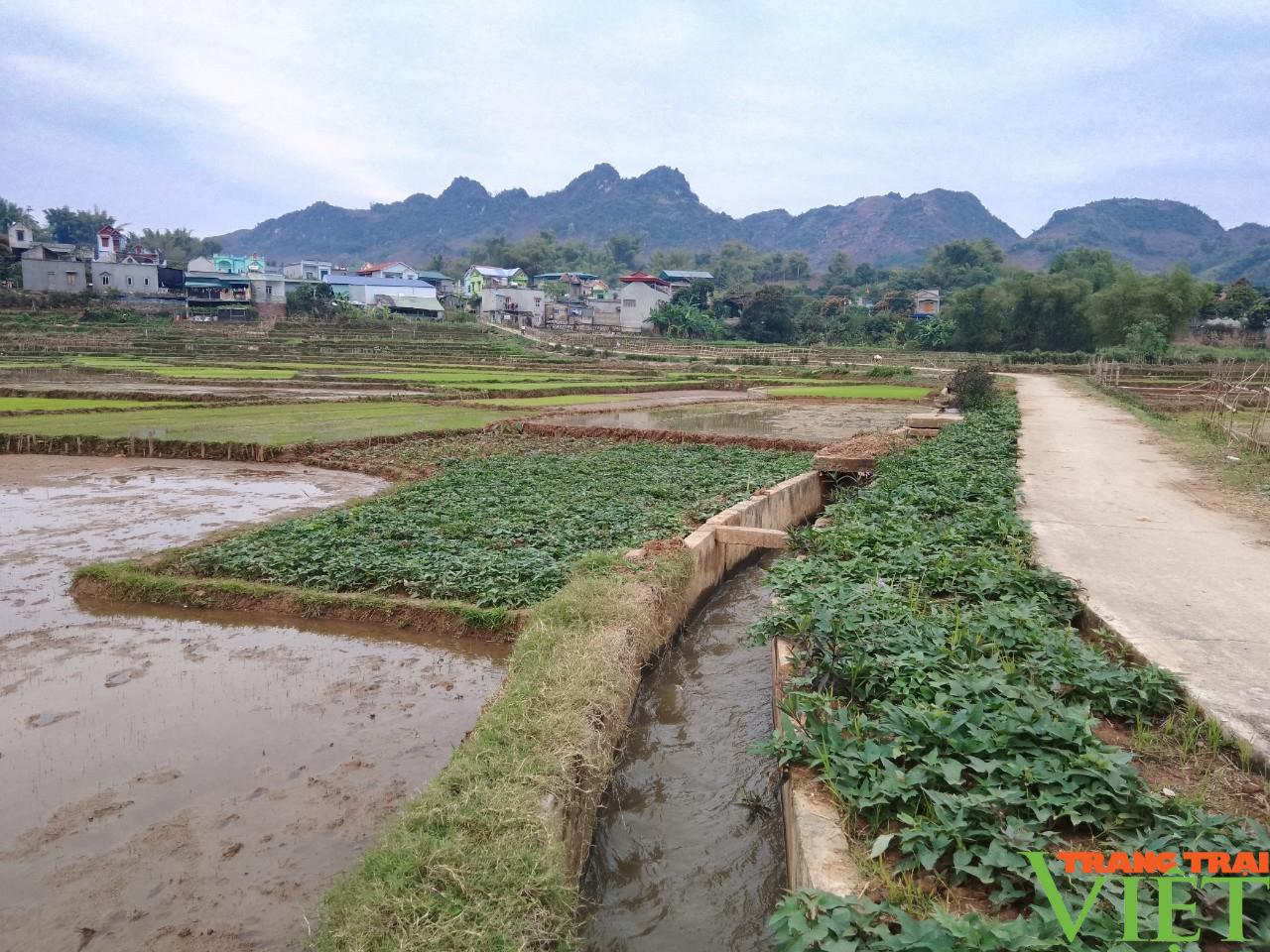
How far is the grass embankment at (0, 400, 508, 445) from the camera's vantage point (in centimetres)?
2041

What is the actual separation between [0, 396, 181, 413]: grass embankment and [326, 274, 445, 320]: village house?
53.6m

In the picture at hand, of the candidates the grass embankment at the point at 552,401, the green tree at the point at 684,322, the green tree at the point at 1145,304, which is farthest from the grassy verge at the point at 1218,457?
the green tree at the point at 684,322

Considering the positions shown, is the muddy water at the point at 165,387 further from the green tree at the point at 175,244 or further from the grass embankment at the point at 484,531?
the green tree at the point at 175,244

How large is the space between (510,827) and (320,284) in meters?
78.6

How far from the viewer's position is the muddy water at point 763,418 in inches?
962

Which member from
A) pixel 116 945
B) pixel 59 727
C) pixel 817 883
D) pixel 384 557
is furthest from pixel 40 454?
pixel 817 883

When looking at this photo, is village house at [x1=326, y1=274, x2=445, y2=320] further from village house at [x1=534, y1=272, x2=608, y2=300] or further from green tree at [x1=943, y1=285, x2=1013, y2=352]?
green tree at [x1=943, y1=285, x2=1013, y2=352]

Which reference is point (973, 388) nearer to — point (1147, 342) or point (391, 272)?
point (1147, 342)

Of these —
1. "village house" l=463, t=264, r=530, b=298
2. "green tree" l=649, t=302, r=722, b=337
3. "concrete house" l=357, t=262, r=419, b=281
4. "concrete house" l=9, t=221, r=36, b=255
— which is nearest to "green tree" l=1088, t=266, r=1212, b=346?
"green tree" l=649, t=302, r=722, b=337

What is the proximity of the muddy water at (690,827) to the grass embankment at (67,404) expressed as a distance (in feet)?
84.6

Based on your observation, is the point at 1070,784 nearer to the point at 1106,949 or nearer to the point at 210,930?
the point at 1106,949

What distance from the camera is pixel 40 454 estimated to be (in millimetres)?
19406

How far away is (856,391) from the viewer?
3875 centimetres

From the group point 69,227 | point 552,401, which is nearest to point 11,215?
point 69,227
